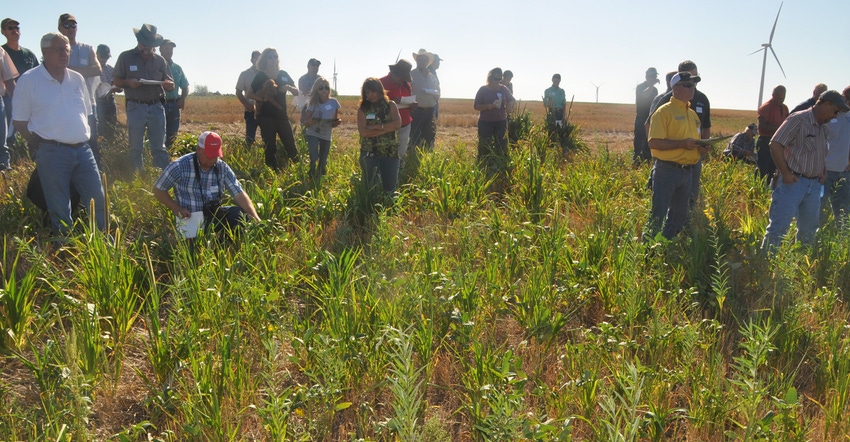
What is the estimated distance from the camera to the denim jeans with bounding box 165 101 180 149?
8703 mm

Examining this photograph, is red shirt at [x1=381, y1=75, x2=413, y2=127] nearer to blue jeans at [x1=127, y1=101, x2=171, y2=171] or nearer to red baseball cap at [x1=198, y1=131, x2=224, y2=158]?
blue jeans at [x1=127, y1=101, x2=171, y2=171]

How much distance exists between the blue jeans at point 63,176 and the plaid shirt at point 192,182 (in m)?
0.55

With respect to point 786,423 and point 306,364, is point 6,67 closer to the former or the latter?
point 306,364

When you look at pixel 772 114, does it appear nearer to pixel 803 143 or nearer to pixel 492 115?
pixel 803 143

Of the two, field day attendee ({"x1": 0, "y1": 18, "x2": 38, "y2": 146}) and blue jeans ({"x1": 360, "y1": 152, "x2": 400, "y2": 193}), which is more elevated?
field day attendee ({"x1": 0, "y1": 18, "x2": 38, "y2": 146})

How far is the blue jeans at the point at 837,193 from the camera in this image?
19.8ft

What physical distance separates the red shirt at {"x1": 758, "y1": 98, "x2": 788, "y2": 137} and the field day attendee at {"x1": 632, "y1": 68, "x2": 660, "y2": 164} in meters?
2.02

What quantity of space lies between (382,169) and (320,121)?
137cm

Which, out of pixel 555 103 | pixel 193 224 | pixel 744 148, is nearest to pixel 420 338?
pixel 193 224

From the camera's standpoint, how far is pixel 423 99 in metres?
8.70

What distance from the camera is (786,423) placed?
8.93 ft

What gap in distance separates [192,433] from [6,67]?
17.4ft

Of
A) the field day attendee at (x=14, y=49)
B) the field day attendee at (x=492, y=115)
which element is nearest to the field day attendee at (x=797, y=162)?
the field day attendee at (x=492, y=115)

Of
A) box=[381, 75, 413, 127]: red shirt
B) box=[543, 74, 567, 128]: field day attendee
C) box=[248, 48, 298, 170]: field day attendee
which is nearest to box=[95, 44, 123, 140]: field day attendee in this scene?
box=[248, 48, 298, 170]: field day attendee
